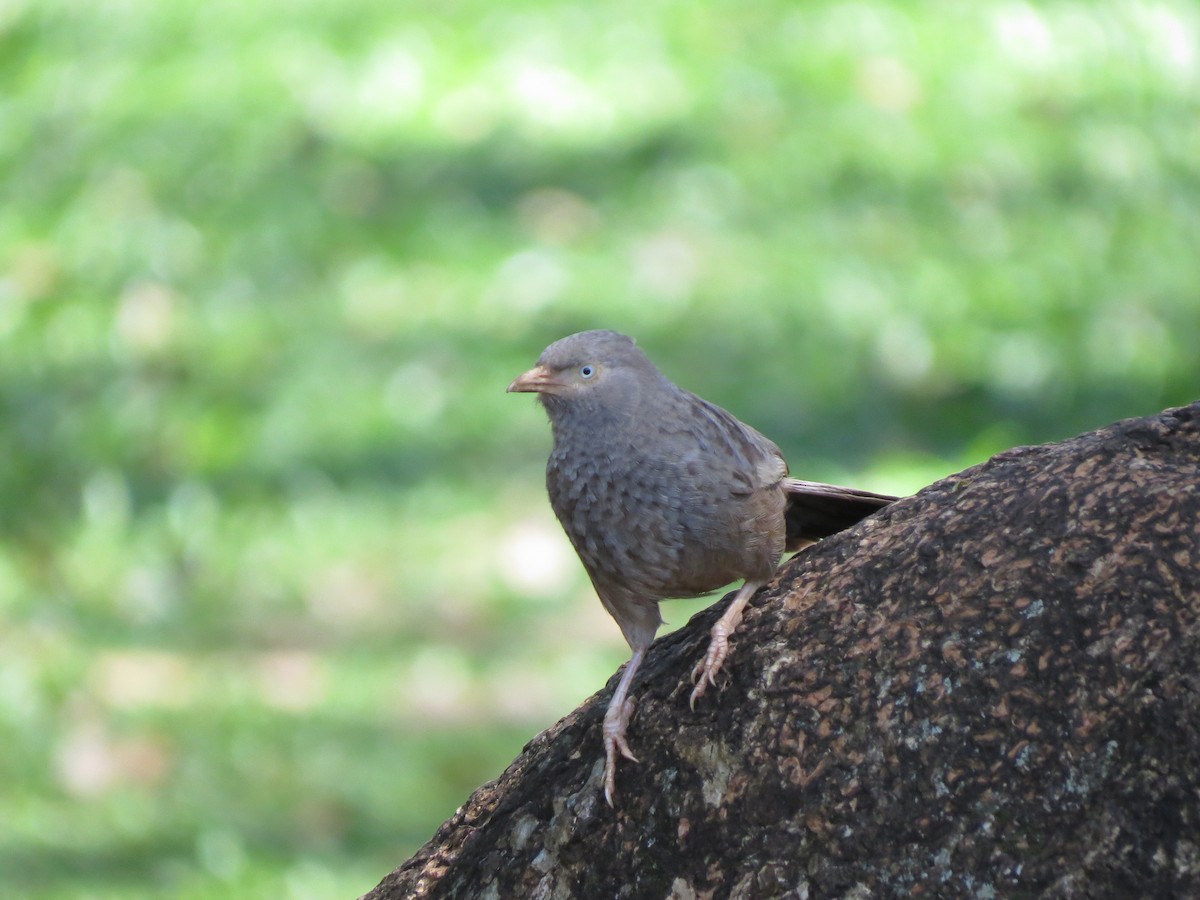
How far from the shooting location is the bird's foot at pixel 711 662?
303cm

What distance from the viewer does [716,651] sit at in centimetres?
305

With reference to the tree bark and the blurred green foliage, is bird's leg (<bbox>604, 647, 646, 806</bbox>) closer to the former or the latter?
the tree bark

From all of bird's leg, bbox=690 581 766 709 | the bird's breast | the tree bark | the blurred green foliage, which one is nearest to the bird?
the bird's breast

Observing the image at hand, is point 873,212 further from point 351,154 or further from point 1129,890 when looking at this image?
point 1129,890

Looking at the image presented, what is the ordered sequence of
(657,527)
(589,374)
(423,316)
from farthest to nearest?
(423,316) → (589,374) → (657,527)

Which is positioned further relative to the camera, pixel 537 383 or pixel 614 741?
pixel 537 383

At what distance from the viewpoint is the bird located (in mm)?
3504

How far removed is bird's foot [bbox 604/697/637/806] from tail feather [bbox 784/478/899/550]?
799 mm

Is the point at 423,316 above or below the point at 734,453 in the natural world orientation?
above

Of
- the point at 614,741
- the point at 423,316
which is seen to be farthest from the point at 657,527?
the point at 423,316

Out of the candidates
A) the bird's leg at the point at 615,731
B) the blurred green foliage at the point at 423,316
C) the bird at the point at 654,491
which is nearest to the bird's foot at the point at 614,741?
the bird's leg at the point at 615,731

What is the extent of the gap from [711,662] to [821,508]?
2.95 ft

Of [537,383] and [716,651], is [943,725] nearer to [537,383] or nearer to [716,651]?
[716,651]

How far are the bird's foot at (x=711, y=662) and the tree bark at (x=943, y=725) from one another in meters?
0.03
